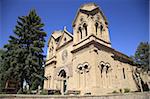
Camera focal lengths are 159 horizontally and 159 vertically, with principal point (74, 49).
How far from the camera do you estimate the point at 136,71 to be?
27.3 meters

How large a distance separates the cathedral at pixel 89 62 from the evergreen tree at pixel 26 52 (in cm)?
354

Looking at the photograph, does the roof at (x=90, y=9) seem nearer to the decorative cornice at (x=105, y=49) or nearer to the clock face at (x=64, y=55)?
the decorative cornice at (x=105, y=49)

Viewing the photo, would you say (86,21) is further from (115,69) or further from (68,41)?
(115,69)

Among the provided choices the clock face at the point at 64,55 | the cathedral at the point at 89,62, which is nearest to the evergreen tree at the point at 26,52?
the cathedral at the point at 89,62

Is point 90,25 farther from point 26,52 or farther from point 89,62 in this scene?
point 26,52

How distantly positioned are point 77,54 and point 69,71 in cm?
280

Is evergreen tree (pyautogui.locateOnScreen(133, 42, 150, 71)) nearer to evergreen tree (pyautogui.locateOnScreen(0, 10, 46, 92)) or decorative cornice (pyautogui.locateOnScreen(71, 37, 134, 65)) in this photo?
decorative cornice (pyautogui.locateOnScreen(71, 37, 134, 65))

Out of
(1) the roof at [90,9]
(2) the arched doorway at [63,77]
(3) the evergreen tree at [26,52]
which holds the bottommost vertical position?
(2) the arched doorway at [63,77]

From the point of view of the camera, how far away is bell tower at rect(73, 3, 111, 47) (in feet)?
73.5

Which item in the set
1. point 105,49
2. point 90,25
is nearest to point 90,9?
point 90,25

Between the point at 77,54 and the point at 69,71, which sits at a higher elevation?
the point at 77,54

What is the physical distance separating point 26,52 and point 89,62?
7962 millimetres

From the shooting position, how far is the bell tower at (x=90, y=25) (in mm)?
22391

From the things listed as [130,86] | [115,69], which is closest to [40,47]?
[115,69]
